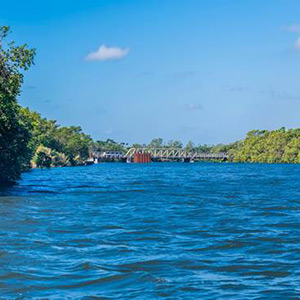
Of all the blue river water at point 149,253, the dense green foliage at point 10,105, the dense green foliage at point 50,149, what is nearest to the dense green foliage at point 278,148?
the dense green foliage at point 50,149

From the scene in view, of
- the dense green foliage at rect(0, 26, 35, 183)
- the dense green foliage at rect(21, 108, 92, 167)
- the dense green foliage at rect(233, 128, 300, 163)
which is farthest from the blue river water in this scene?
the dense green foliage at rect(233, 128, 300, 163)

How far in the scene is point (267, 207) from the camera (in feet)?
107

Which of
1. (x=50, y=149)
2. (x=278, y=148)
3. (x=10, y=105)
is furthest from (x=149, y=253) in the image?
(x=278, y=148)

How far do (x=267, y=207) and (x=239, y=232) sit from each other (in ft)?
37.5

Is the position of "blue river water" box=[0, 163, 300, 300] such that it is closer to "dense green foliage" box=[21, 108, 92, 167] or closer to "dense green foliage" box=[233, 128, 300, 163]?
"dense green foliage" box=[21, 108, 92, 167]

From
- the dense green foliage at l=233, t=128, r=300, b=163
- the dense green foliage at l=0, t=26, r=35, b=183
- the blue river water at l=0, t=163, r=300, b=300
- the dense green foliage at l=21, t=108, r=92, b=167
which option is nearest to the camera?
the blue river water at l=0, t=163, r=300, b=300

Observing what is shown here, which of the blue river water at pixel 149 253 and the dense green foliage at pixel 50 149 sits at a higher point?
the dense green foliage at pixel 50 149

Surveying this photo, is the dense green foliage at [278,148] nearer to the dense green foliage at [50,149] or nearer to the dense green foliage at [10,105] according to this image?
the dense green foliage at [50,149]

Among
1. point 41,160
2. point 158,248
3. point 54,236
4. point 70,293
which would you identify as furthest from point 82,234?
point 41,160

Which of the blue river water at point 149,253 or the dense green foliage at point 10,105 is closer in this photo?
the blue river water at point 149,253

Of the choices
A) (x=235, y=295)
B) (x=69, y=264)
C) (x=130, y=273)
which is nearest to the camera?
(x=235, y=295)

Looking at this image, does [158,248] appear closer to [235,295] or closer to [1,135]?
[235,295]

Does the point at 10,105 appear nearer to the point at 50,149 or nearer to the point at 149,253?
the point at 149,253

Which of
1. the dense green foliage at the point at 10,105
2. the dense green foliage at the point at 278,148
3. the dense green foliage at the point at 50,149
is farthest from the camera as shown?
the dense green foliage at the point at 278,148
